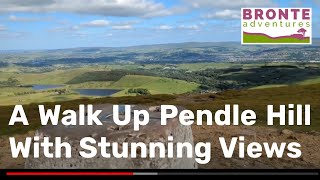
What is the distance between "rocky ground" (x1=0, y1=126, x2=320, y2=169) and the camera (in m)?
18.0

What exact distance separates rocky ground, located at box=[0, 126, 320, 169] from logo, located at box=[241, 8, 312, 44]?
1881 centimetres

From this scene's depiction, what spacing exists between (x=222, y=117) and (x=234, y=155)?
16752 mm

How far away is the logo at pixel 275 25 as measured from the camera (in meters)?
43.3

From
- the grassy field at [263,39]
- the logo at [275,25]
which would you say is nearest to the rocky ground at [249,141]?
the logo at [275,25]

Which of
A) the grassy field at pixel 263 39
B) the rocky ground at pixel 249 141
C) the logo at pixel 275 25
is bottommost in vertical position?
the rocky ground at pixel 249 141

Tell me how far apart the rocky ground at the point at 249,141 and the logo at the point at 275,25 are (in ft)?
61.7

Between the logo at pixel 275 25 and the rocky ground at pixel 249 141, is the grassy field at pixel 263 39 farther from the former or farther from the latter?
the rocky ground at pixel 249 141

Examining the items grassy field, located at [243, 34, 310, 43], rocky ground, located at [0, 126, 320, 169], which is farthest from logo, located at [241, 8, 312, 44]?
rocky ground, located at [0, 126, 320, 169]

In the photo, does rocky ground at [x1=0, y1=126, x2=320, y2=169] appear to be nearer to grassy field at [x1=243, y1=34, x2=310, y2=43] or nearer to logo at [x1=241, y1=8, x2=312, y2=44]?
logo at [x1=241, y1=8, x2=312, y2=44]

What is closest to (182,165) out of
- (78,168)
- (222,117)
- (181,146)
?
(181,146)

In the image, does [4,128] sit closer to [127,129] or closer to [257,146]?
[257,146]

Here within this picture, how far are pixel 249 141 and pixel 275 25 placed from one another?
30.3 meters

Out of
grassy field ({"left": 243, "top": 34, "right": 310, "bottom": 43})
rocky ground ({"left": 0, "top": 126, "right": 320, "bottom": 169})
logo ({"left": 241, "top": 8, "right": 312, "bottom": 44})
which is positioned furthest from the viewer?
grassy field ({"left": 243, "top": 34, "right": 310, "bottom": 43})

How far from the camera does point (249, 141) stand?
23.0 metres
